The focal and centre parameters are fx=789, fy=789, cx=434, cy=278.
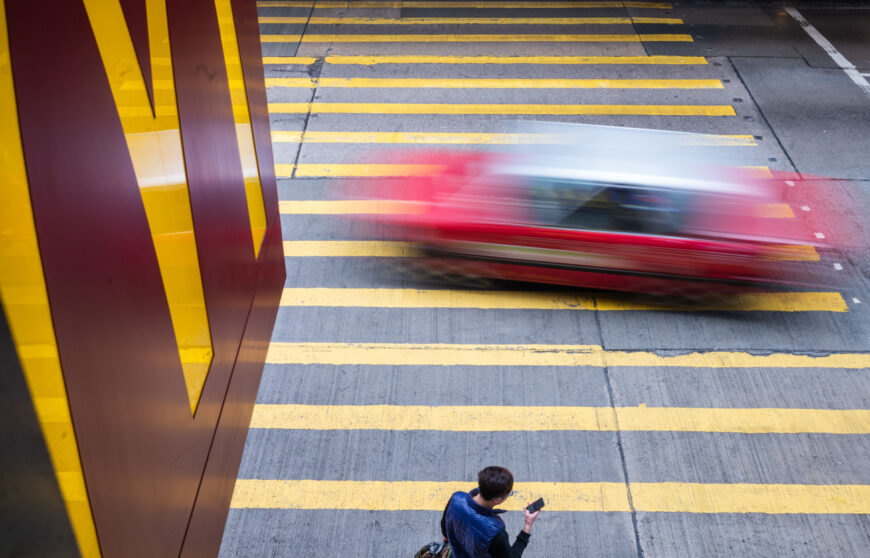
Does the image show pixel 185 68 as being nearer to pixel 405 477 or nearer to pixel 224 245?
pixel 224 245

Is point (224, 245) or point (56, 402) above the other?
point (56, 402)

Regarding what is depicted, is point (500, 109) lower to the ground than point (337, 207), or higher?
higher

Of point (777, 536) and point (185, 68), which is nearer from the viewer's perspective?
point (185, 68)

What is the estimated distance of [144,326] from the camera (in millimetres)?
4496

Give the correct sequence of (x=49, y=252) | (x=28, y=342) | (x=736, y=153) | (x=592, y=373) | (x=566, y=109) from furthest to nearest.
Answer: (x=566, y=109) → (x=736, y=153) → (x=592, y=373) → (x=49, y=252) → (x=28, y=342)

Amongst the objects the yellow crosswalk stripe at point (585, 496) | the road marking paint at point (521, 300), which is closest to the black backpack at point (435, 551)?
the yellow crosswalk stripe at point (585, 496)

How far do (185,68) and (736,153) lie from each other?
9.15 meters

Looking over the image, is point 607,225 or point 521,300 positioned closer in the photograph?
point 607,225

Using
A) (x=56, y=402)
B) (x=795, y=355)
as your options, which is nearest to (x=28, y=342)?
(x=56, y=402)

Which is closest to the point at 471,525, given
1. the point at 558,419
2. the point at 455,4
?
the point at 558,419

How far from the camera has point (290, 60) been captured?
1504cm

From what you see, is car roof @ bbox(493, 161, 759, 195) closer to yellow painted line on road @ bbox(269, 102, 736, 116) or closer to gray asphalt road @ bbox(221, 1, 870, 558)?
gray asphalt road @ bbox(221, 1, 870, 558)

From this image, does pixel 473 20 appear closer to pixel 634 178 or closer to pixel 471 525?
pixel 634 178

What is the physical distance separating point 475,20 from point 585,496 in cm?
1232
